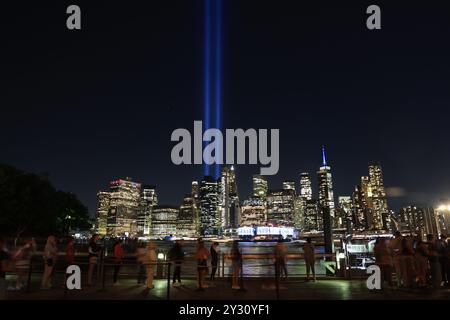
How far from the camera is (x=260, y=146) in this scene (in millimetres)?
19984

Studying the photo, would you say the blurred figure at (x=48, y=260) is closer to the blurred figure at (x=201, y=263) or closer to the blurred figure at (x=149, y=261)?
the blurred figure at (x=149, y=261)

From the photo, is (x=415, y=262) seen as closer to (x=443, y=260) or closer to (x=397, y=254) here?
(x=397, y=254)

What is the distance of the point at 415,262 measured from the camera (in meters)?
15.1

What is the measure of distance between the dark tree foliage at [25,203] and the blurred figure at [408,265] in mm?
47319

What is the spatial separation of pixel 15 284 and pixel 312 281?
1243cm

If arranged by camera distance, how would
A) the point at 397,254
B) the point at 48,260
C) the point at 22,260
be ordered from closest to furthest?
the point at 48,260
the point at 397,254
the point at 22,260

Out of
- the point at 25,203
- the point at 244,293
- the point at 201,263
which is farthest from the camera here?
the point at 25,203

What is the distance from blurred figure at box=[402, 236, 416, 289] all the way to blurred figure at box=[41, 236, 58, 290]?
44.2ft

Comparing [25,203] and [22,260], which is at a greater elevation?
[25,203]

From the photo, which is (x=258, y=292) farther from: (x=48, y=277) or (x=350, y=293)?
(x=48, y=277)

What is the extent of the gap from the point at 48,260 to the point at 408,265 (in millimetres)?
13744

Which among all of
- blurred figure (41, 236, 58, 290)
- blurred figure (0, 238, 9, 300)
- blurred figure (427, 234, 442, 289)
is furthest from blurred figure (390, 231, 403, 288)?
blurred figure (0, 238, 9, 300)

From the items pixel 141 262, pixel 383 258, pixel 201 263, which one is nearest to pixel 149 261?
pixel 141 262
